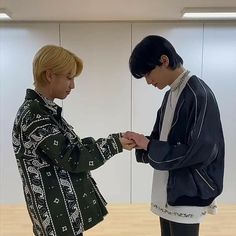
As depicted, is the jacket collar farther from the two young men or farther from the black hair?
the black hair

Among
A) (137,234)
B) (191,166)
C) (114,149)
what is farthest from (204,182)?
(137,234)

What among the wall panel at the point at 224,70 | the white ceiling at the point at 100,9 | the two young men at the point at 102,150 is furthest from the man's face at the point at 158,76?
the wall panel at the point at 224,70

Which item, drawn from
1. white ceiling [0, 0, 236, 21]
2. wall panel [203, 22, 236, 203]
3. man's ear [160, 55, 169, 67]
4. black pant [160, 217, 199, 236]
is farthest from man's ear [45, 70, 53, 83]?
wall panel [203, 22, 236, 203]

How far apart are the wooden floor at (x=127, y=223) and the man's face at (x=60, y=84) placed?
68.7 inches

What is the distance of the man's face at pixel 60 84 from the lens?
4.44 ft

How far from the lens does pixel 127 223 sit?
3.00 meters

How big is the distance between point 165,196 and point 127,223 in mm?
1698

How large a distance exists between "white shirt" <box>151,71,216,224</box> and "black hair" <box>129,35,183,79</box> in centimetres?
9

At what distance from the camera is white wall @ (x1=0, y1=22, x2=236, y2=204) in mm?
3344

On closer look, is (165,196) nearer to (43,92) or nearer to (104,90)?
(43,92)

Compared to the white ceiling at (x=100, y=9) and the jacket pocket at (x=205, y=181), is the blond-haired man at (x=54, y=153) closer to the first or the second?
the jacket pocket at (x=205, y=181)

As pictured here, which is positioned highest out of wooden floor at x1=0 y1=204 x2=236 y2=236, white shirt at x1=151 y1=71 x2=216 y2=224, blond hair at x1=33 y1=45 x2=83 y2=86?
blond hair at x1=33 y1=45 x2=83 y2=86

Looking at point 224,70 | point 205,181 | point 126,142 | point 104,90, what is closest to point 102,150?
point 126,142

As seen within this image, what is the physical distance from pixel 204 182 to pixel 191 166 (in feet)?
0.28
